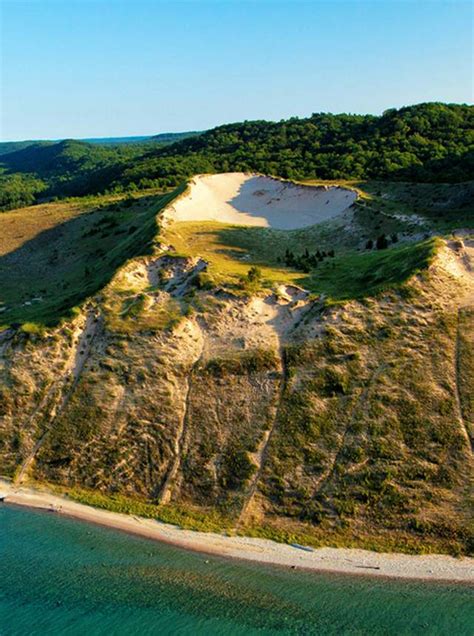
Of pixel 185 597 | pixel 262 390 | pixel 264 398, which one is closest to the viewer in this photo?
pixel 185 597

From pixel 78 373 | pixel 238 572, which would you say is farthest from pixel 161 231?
pixel 238 572

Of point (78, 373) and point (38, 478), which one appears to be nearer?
point (38, 478)

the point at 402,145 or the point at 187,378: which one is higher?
the point at 402,145

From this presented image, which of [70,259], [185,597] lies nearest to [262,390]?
[185,597]

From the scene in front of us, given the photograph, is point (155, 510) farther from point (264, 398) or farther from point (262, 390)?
point (262, 390)

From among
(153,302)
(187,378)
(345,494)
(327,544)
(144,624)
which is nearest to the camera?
(144,624)

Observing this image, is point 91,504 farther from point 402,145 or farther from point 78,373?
point 402,145

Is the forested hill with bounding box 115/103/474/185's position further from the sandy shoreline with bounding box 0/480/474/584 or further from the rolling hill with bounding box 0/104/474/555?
the sandy shoreline with bounding box 0/480/474/584
